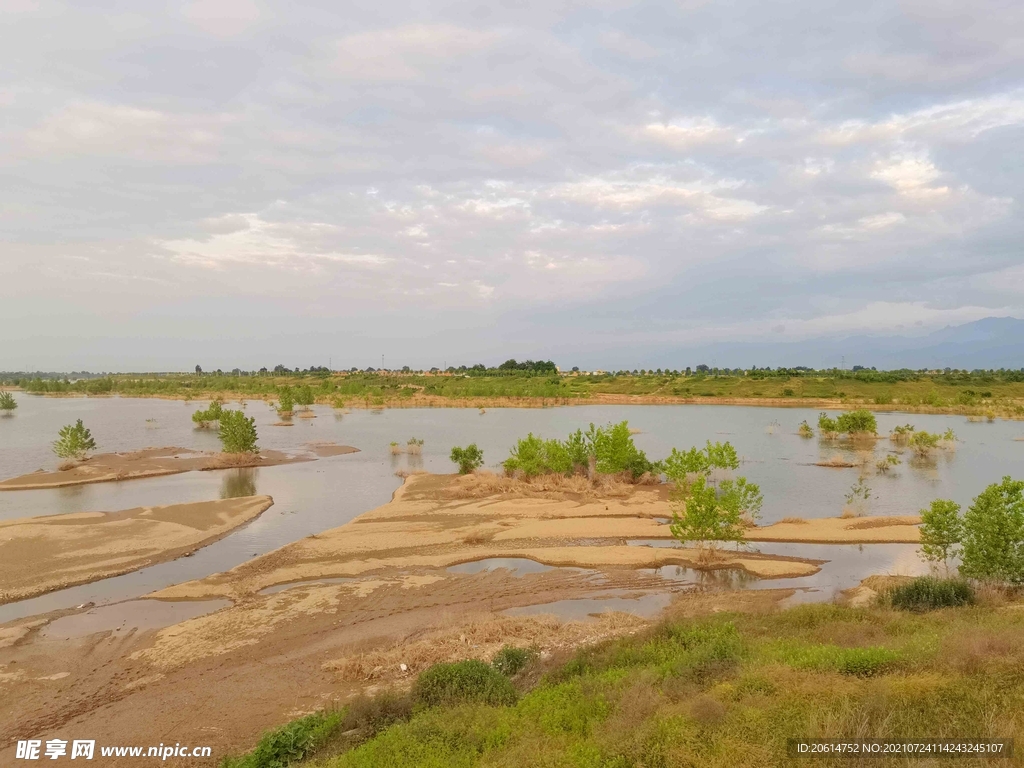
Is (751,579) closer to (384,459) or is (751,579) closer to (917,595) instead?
(917,595)

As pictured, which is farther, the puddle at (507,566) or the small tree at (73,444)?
the small tree at (73,444)

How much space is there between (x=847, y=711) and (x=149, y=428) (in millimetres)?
78224

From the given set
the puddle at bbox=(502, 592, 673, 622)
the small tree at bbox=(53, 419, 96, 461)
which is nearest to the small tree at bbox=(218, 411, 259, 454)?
the small tree at bbox=(53, 419, 96, 461)

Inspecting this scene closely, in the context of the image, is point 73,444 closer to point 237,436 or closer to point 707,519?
point 237,436

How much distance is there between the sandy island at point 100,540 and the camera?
72.6 ft

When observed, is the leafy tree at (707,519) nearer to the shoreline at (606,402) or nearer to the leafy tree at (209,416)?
the leafy tree at (209,416)

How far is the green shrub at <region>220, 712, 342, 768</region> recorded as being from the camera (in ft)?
31.3

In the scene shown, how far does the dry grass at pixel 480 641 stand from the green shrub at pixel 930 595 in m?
6.64

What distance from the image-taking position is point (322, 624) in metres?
17.2

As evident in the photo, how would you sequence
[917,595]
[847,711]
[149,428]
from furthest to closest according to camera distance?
1. [149,428]
2. [917,595]
3. [847,711]

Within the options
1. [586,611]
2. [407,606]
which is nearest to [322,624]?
[407,606]

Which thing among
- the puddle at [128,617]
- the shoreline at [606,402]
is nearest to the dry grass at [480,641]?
the puddle at [128,617]

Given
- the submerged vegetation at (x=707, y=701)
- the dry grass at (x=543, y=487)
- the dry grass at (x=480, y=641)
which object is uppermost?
the submerged vegetation at (x=707, y=701)

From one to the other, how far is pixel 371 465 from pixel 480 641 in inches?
1345
